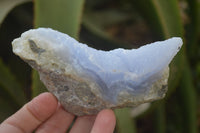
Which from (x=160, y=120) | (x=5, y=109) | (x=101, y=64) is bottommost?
(x=160, y=120)

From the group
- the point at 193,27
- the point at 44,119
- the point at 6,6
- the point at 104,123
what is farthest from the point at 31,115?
the point at 193,27

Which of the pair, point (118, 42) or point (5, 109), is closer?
point (5, 109)

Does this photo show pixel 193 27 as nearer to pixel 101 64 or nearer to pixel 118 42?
pixel 118 42

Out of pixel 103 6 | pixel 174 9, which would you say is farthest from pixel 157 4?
pixel 103 6

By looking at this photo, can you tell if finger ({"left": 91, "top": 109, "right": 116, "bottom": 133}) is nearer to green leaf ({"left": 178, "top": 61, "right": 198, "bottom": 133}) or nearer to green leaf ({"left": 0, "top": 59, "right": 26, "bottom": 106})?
green leaf ({"left": 0, "top": 59, "right": 26, "bottom": 106})

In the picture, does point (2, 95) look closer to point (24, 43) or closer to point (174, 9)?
point (24, 43)

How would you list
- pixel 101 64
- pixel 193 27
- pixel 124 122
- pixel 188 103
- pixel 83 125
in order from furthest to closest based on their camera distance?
pixel 193 27 < pixel 188 103 < pixel 124 122 < pixel 83 125 < pixel 101 64
